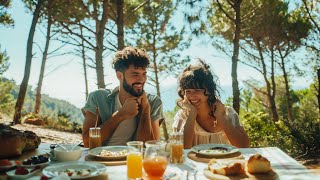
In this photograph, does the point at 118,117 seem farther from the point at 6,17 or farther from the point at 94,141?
the point at 6,17

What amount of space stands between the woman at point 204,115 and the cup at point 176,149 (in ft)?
2.33

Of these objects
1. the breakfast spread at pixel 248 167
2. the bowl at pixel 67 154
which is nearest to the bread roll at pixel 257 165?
the breakfast spread at pixel 248 167

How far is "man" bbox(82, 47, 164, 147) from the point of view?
259 cm

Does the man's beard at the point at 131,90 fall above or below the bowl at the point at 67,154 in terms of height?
above

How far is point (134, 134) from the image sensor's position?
106 inches

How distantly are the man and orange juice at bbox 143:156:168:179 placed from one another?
1.06 meters

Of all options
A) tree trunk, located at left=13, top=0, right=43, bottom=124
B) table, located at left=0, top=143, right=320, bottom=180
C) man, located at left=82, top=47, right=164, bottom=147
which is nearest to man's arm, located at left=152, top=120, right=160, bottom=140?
man, located at left=82, top=47, right=164, bottom=147

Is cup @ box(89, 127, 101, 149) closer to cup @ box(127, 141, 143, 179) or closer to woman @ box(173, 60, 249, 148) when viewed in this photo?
cup @ box(127, 141, 143, 179)

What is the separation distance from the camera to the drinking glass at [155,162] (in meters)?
1.43

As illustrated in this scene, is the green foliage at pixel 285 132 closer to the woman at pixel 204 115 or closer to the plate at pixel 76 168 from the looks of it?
A: the woman at pixel 204 115

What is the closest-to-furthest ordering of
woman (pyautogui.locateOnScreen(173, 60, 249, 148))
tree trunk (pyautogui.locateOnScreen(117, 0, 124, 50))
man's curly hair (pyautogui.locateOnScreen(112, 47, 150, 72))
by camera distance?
woman (pyautogui.locateOnScreen(173, 60, 249, 148)), man's curly hair (pyautogui.locateOnScreen(112, 47, 150, 72)), tree trunk (pyautogui.locateOnScreen(117, 0, 124, 50))

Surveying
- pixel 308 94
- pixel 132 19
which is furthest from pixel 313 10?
pixel 308 94

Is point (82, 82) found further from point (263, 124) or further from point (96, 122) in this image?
point (96, 122)

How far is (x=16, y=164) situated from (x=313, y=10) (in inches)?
538
